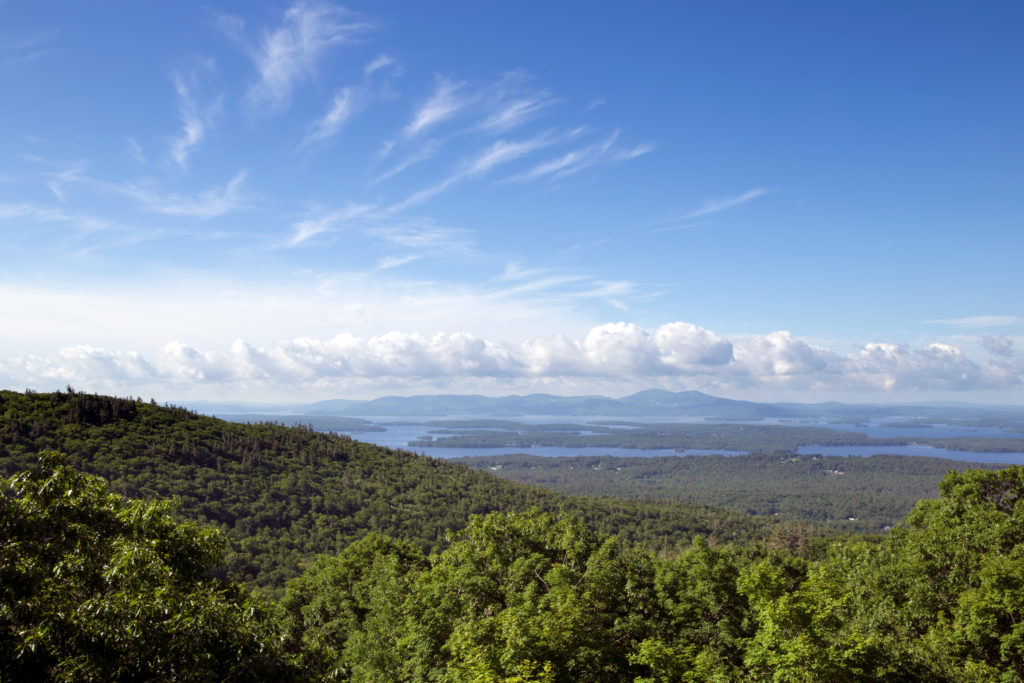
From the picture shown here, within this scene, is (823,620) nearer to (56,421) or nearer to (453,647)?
(453,647)

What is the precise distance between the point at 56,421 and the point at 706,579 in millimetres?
136292

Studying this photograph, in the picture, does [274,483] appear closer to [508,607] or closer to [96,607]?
[508,607]

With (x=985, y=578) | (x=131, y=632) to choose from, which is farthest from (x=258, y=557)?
(x=985, y=578)

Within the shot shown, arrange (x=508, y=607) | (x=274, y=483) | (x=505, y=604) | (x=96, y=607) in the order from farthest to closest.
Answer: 1. (x=274, y=483)
2. (x=505, y=604)
3. (x=508, y=607)
4. (x=96, y=607)

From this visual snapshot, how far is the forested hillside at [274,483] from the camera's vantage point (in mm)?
97688

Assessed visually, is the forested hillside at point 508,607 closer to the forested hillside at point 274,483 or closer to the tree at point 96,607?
the tree at point 96,607

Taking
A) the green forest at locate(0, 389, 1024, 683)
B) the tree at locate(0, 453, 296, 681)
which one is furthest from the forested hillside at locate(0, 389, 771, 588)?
the tree at locate(0, 453, 296, 681)

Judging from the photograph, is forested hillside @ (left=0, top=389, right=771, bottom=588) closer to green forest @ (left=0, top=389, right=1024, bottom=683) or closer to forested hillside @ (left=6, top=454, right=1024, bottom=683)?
green forest @ (left=0, top=389, right=1024, bottom=683)

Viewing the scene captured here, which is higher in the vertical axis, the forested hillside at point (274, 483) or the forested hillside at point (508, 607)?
the forested hillside at point (508, 607)

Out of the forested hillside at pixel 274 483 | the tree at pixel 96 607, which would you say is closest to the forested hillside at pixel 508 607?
the tree at pixel 96 607

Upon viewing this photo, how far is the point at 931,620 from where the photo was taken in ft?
81.3

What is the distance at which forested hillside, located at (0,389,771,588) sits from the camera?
97.7m

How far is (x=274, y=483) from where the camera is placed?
403ft

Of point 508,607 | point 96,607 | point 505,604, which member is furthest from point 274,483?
point 96,607
